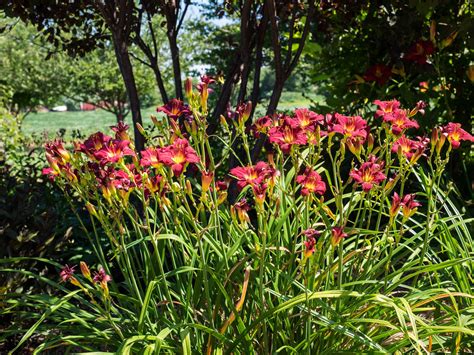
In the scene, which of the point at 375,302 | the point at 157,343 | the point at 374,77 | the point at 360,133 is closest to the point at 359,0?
the point at 374,77

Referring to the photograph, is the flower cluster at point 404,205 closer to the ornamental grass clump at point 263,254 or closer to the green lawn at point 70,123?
the ornamental grass clump at point 263,254

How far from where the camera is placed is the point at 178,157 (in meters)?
1.83

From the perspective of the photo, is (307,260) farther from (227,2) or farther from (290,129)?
(227,2)

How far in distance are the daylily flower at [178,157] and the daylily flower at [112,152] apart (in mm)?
143

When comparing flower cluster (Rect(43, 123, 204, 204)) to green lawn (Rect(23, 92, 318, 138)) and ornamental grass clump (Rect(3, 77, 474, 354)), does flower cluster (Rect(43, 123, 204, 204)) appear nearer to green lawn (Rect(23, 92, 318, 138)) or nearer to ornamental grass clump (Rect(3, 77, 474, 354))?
ornamental grass clump (Rect(3, 77, 474, 354))

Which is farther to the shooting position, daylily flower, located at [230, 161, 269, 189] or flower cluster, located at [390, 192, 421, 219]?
flower cluster, located at [390, 192, 421, 219]

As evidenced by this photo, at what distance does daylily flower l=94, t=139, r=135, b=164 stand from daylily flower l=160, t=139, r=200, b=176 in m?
0.14

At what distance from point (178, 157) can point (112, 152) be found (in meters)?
0.24

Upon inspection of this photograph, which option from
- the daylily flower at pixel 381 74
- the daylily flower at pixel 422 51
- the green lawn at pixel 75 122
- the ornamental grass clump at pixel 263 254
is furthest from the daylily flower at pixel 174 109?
the green lawn at pixel 75 122

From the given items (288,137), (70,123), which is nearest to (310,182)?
(288,137)

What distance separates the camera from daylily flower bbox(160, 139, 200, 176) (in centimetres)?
177

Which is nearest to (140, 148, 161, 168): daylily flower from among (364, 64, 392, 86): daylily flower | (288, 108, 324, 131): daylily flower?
(288, 108, 324, 131): daylily flower

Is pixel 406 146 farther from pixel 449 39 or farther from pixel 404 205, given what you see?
pixel 449 39

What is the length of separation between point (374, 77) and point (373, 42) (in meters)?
0.73
